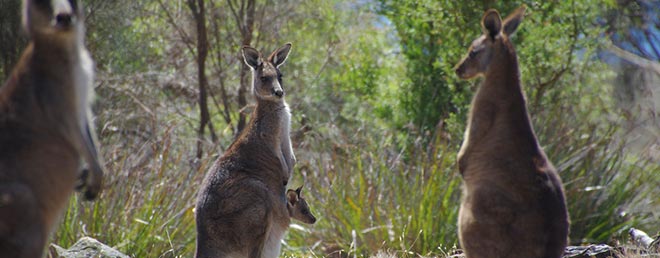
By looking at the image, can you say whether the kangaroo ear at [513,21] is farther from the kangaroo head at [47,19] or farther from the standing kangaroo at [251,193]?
the kangaroo head at [47,19]

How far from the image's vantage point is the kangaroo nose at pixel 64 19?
3947 mm

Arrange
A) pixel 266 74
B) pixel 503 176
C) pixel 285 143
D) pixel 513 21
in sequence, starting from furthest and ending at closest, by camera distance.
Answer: pixel 266 74 → pixel 285 143 → pixel 513 21 → pixel 503 176

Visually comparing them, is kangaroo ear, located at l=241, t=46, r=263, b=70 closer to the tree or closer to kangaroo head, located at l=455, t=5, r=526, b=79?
kangaroo head, located at l=455, t=5, r=526, b=79

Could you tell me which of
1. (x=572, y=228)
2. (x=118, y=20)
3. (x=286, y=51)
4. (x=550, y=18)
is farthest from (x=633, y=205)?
(x=118, y=20)

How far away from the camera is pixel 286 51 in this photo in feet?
25.3

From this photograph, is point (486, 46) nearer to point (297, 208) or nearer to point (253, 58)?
point (297, 208)

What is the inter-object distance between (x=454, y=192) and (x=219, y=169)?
117 inches

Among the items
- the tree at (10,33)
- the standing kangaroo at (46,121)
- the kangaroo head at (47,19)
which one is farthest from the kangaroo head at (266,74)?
the kangaroo head at (47,19)

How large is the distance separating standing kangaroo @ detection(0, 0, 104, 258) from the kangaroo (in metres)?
2.30

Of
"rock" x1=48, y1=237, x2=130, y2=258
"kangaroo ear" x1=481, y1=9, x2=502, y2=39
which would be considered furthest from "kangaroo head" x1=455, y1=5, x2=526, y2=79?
"rock" x1=48, y1=237, x2=130, y2=258

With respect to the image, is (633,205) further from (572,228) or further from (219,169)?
(219,169)

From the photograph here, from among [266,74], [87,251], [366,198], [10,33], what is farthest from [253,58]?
[10,33]

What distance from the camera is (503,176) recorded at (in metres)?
5.43

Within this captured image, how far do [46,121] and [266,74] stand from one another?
3.55 meters
